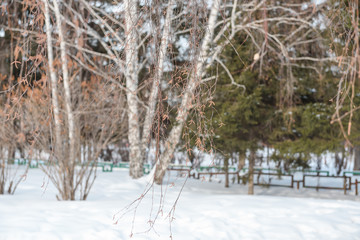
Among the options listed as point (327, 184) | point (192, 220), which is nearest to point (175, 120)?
point (192, 220)

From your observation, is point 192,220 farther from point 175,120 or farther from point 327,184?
point 327,184

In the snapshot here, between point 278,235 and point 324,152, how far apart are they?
15.4 ft

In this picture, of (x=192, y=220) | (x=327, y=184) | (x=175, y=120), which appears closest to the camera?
(x=192, y=220)

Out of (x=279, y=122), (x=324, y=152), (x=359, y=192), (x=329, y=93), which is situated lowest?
(x=359, y=192)

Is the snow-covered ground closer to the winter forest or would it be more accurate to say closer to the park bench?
the winter forest

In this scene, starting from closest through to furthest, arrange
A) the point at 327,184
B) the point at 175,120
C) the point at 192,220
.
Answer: the point at 192,220
the point at 175,120
the point at 327,184

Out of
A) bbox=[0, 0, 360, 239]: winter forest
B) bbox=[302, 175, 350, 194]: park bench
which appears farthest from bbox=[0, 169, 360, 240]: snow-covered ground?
bbox=[302, 175, 350, 194]: park bench

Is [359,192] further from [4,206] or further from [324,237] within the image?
[4,206]

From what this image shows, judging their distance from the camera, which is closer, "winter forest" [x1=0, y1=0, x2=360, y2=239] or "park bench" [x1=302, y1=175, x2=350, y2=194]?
Answer: "winter forest" [x1=0, y1=0, x2=360, y2=239]

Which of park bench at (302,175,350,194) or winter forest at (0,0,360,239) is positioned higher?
winter forest at (0,0,360,239)

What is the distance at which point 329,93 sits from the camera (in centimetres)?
960

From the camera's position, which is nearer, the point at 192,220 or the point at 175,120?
the point at 192,220

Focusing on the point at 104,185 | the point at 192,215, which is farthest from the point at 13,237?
the point at 104,185

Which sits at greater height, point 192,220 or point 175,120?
point 175,120
